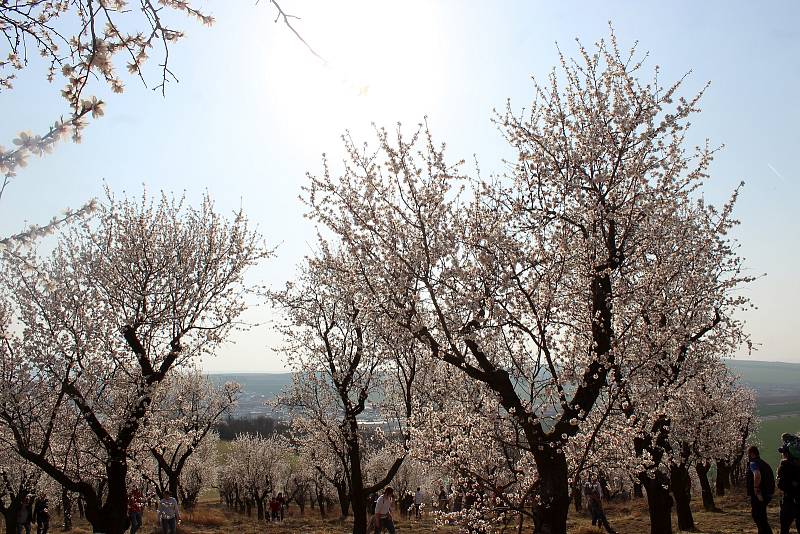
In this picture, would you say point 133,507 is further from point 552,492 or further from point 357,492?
point 552,492

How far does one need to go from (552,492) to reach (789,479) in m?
5.40

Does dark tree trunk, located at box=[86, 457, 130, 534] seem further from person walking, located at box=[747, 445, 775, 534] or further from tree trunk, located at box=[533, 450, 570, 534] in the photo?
person walking, located at box=[747, 445, 775, 534]

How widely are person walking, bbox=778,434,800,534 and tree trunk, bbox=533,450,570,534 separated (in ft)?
16.2

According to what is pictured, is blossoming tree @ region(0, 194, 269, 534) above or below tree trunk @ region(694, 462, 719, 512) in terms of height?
above

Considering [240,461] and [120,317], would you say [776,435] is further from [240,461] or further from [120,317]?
[120,317]

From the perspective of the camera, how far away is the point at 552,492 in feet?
25.1

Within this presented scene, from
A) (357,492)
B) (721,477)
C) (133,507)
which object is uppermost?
(357,492)

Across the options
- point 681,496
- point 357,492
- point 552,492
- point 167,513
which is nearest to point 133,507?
point 167,513

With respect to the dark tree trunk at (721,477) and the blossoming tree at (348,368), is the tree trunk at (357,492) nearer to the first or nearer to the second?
the blossoming tree at (348,368)

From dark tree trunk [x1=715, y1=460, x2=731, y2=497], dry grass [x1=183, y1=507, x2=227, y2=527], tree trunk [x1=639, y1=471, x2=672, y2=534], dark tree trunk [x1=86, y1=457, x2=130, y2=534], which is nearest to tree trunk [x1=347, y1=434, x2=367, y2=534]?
dark tree trunk [x1=86, y1=457, x2=130, y2=534]

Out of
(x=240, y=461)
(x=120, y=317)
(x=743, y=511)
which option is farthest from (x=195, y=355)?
(x=240, y=461)

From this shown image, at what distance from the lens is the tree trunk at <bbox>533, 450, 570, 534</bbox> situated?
762 cm

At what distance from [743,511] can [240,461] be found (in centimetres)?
4183

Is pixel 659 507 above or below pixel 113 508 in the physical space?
below
